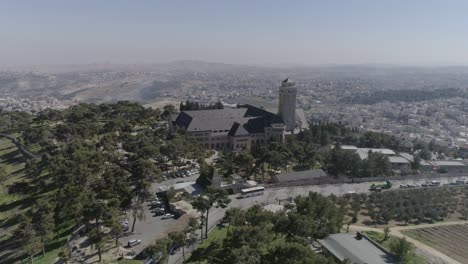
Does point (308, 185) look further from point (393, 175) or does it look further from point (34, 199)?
point (34, 199)

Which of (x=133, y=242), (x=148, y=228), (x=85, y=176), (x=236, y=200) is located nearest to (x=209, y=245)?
(x=133, y=242)

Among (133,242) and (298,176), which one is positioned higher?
(298,176)

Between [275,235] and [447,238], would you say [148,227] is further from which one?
[447,238]

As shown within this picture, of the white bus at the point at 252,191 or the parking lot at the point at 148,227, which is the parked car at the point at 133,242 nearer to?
the parking lot at the point at 148,227

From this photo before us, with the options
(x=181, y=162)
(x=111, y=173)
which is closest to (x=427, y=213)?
(x=181, y=162)

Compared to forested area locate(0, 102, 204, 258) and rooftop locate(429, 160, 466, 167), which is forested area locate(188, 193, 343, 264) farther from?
rooftop locate(429, 160, 466, 167)

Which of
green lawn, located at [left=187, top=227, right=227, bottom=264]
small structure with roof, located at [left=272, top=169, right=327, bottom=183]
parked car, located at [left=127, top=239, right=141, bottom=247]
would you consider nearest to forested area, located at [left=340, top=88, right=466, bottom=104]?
small structure with roof, located at [left=272, top=169, right=327, bottom=183]
